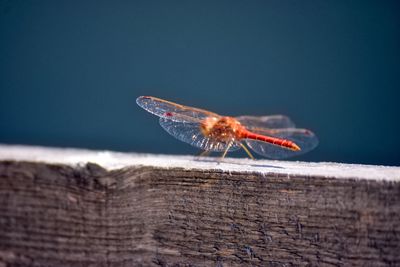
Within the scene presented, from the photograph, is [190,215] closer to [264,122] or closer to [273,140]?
[273,140]

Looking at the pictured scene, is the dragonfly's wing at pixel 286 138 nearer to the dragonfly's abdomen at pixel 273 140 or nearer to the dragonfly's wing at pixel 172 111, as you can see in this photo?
the dragonfly's abdomen at pixel 273 140

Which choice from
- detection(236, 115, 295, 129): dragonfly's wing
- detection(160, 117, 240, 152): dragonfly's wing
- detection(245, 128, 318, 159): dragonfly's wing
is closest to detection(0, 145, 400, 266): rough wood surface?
detection(160, 117, 240, 152): dragonfly's wing

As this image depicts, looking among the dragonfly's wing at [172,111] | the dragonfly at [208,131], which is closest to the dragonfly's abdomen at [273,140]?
the dragonfly at [208,131]

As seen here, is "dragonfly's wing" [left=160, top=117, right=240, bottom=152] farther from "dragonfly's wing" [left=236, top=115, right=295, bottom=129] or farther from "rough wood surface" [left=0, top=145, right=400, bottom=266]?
"rough wood surface" [left=0, top=145, right=400, bottom=266]

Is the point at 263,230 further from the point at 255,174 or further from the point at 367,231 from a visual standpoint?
the point at 367,231

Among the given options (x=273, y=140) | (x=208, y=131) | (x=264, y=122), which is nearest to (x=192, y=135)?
(x=208, y=131)

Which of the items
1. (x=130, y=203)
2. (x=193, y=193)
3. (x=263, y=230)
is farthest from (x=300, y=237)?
(x=130, y=203)
